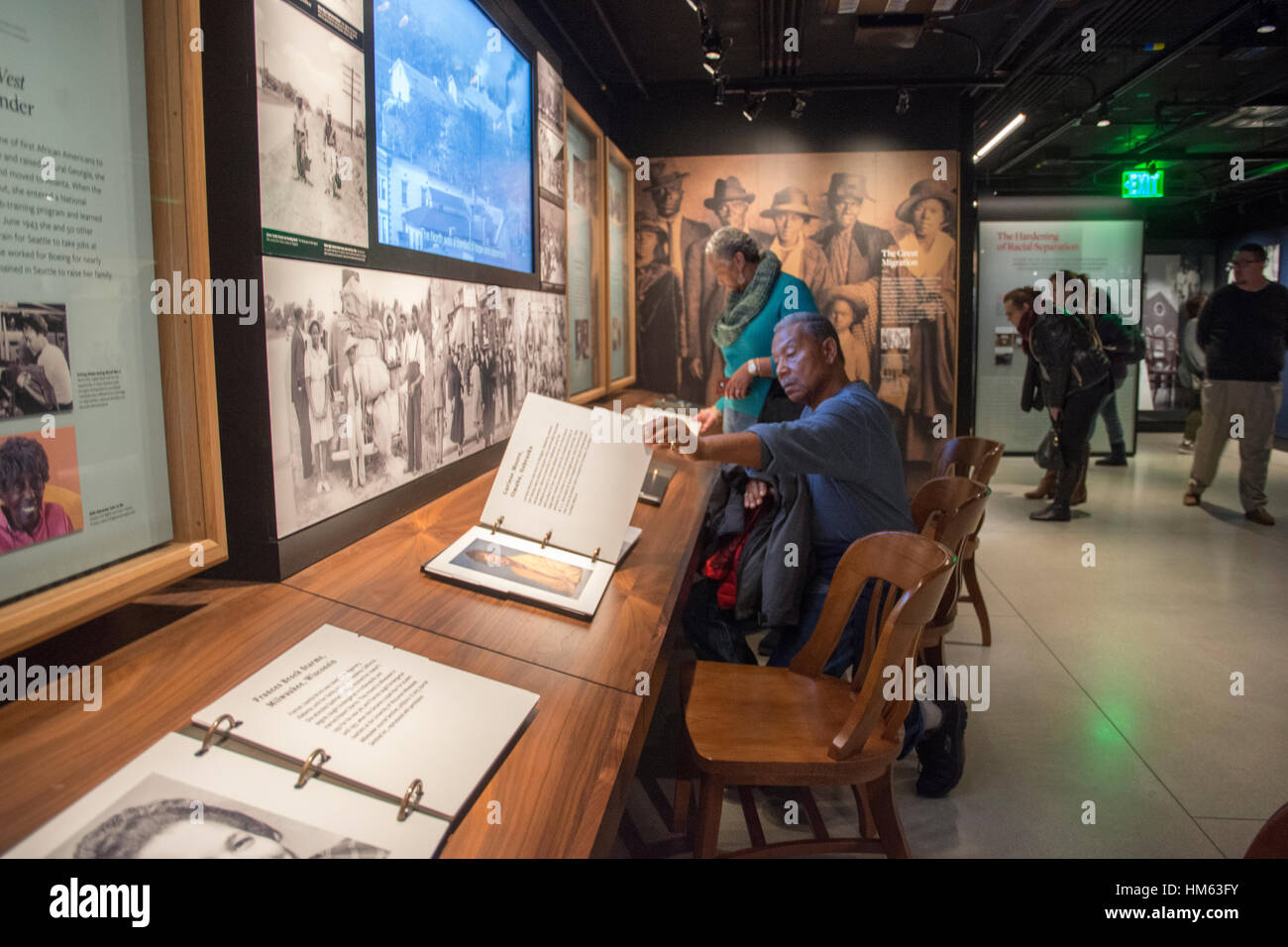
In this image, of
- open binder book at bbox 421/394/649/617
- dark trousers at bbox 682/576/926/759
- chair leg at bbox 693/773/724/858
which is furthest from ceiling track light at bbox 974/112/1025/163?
chair leg at bbox 693/773/724/858

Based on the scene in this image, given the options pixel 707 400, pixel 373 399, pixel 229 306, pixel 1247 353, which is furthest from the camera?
pixel 707 400

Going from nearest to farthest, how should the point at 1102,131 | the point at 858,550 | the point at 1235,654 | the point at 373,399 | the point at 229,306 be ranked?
1. the point at 229,306
2. the point at 373,399
3. the point at 858,550
4. the point at 1235,654
5. the point at 1102,131

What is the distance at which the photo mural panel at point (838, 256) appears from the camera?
21.3 feet

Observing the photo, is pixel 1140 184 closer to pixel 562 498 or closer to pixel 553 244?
pixel 553 244

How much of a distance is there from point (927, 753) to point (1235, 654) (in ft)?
7.35

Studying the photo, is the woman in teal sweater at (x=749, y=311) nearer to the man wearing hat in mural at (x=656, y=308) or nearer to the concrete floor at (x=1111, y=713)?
the concrete floor at (x=1111, y=713)

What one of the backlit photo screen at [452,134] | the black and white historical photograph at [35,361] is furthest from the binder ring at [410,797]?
the backlit photo screen at [452,134]

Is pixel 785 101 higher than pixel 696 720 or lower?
higher

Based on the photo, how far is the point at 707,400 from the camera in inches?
270

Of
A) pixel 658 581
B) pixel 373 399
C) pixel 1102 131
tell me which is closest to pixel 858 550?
pixel 658 581

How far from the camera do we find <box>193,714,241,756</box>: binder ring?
3.26 feet

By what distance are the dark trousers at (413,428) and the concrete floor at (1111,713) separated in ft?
4.18

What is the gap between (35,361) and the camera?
1.08 meters
